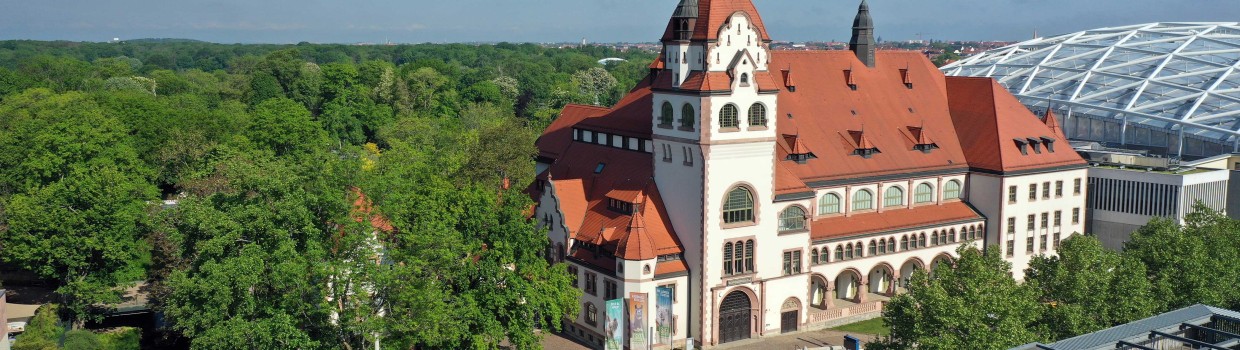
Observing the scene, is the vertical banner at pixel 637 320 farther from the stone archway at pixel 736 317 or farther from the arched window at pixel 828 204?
the arched window at pixel 828 204

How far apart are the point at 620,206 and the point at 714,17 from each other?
36.3ft

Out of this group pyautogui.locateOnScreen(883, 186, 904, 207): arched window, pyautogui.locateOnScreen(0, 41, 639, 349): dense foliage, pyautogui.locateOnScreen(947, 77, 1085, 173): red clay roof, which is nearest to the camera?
pyautogui.locateOnScreen(0, 41, 639, 349): dense foliage

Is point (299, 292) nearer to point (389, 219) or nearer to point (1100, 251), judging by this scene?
point (389, 219)

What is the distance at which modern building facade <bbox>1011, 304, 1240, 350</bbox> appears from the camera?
36062 mm

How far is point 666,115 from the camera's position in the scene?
55281mm

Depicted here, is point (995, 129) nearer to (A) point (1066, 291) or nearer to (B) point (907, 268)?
(B) point (907, 268)

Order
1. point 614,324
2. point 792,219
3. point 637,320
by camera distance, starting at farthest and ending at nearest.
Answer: point 792,219, point 637,320, point 614,324

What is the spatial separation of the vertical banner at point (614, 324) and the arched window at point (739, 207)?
695 centimetres

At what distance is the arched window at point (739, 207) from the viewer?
54.1 m

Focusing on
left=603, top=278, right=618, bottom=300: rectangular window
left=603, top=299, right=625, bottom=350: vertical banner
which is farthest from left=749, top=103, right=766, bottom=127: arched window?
left=603, top=299, right=625, bottom=350: vertical banner

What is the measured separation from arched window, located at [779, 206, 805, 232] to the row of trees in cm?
1134

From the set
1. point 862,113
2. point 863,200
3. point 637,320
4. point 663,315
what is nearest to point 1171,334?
point 663,315

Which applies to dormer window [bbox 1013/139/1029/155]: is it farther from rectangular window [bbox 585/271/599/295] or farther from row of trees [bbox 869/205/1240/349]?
rectangular window [bbox 585/271/599/295]

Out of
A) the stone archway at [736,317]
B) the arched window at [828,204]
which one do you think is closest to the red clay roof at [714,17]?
the arched window at [828,204]
